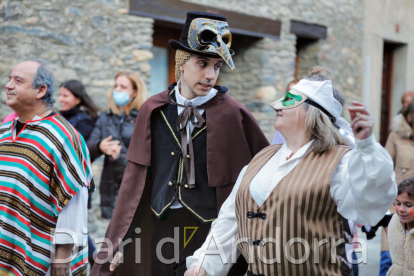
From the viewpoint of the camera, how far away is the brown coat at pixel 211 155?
9.14ft


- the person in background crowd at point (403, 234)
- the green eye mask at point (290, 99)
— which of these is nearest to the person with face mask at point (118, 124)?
the person in background crowd at point (403, 234)

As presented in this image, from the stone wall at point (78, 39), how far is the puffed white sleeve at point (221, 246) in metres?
4.36

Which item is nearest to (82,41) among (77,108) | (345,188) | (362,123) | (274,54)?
(77,108)

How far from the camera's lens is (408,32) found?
1277cm

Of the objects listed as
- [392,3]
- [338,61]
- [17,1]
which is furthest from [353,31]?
[17,1]

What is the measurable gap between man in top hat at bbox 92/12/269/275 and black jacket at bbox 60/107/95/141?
7.55 feet

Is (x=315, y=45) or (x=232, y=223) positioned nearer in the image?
(x=232, y=223)

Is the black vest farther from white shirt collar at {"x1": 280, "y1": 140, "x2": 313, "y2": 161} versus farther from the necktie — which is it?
white shirt collar at {"x1": 280, "y1": 140, "x2": 313, "y2": 161}

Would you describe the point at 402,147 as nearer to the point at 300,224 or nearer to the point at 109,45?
the point at 300,224

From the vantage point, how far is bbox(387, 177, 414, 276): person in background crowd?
299 cm

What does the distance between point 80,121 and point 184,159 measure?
2605 mm

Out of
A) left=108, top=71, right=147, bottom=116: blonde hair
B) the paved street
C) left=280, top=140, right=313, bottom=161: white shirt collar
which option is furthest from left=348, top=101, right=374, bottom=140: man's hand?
left=108, top=71, right=147, bottom=116: blonde hair

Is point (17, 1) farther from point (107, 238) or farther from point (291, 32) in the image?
point (291, 32)

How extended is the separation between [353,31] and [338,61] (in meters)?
0.85
